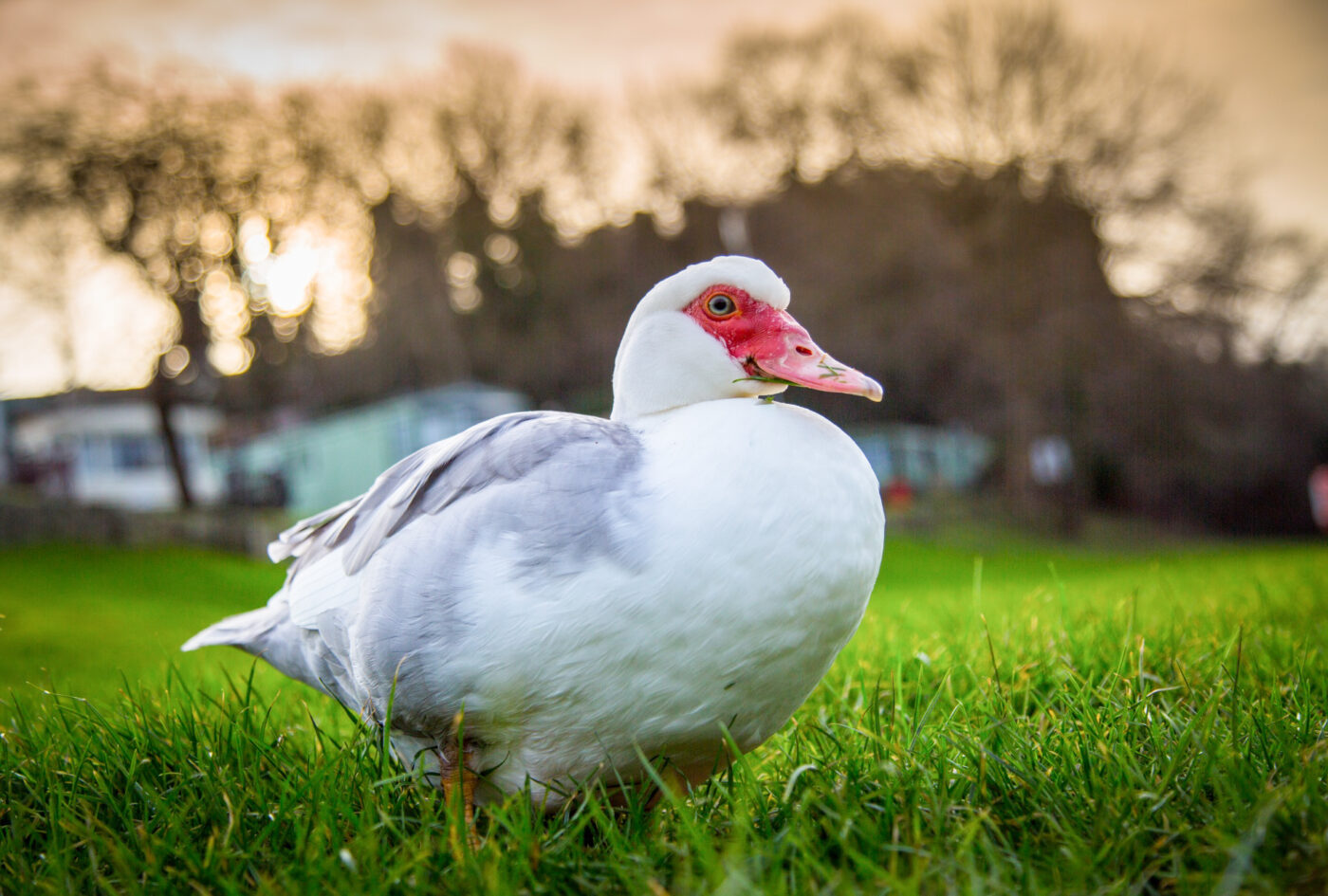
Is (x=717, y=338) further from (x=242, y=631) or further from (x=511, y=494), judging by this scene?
(x=242, y=631)

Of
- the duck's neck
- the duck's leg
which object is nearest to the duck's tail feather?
the duck's leg

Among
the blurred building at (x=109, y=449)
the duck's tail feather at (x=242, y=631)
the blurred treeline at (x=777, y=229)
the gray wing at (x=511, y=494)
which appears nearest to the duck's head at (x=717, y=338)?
the gray wing at (x=511, y=494)

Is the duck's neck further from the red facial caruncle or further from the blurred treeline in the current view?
the blurred treeline

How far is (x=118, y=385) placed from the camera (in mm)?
19609

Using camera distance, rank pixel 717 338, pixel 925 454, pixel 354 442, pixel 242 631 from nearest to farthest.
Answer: pixel 717 338 → pixel 242 631 → pixel 354 442 → pixel 925 454

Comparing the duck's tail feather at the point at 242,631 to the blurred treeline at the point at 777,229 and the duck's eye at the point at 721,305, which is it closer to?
the duck's eye at the point at 721,305

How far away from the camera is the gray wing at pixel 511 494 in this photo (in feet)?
6.22

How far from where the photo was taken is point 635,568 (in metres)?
1.82

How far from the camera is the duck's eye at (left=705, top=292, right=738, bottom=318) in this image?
220 cm

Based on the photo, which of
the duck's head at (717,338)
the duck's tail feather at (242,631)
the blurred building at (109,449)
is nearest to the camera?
the duck's head at (717,338)

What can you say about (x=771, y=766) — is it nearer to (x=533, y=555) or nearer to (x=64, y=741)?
(x=533, y=555)

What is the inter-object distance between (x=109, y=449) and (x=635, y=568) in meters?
42.0

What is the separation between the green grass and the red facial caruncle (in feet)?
3.04

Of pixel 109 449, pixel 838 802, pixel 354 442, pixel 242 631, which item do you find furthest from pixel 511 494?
Answer: pixel 109 449
